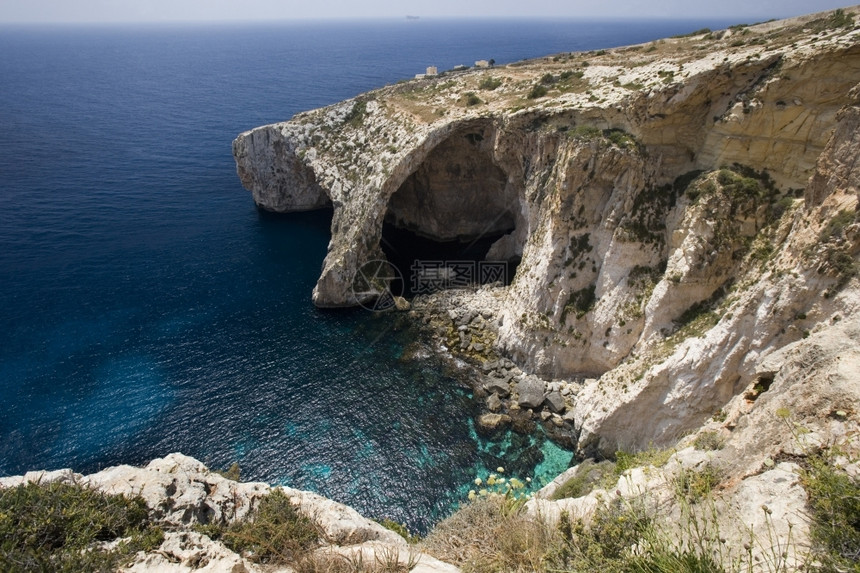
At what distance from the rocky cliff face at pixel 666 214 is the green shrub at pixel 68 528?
86.6ft

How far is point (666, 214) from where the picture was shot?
33375 millimetres

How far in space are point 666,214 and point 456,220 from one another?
32042 millimetres

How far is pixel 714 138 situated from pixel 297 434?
35.1 m

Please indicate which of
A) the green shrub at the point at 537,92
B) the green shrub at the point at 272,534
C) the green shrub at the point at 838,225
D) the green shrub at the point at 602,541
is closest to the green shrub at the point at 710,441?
the green shrub at the point at 602,541

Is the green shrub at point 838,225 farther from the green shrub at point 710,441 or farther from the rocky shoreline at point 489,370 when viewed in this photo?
the rocky shoreline at point 489,370

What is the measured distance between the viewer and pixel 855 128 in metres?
23.0

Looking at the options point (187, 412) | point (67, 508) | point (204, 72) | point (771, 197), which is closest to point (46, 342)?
point (187, 412)

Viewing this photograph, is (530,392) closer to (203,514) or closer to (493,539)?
(493,539)

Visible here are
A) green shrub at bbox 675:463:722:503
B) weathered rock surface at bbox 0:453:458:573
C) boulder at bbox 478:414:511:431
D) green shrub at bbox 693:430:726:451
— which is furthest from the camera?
boulder at bbox 478:414:511:431

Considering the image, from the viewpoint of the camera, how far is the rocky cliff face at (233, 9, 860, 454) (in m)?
25.0

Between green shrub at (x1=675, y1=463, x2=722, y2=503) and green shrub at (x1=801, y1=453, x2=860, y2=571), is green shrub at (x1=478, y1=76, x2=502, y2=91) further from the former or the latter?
green shrub at (x1=801, y1=453, x2=860, y2=571)

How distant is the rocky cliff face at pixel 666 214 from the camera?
81.9ft

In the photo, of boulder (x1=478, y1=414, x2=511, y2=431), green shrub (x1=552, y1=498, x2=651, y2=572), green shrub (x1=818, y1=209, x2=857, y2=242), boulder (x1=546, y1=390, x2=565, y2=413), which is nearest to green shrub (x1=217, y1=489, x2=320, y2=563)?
green shrub (x1=552, y1=498, x2=651, y2=572)

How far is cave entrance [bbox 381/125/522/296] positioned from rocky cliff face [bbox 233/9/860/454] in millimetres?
3615
